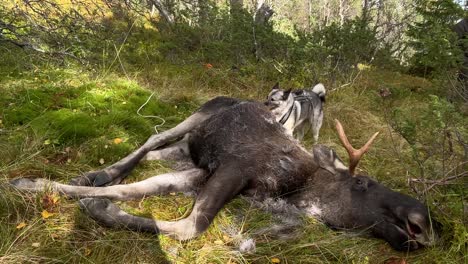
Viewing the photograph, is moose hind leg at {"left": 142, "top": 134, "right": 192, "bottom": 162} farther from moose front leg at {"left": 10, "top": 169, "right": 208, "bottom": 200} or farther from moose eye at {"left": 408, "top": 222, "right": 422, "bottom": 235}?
moose eye at {"left": 408, "top": 222, "right": 422, "bottom": 235}

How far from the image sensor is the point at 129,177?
3.90 metres

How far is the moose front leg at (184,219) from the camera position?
301 centimetres

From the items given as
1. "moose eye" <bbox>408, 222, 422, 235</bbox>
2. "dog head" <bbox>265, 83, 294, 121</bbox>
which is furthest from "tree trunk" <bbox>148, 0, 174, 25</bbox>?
"moose eye" <bbox>408, 222, 422, 235</bbox>

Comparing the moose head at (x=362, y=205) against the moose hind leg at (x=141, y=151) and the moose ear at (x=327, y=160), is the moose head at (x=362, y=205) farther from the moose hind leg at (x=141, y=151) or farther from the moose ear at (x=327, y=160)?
the moose hind leg at (x=141, y=151)

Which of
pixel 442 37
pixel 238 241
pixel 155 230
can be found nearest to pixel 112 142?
pixel 155 230

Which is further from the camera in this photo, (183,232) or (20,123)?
(20,123)

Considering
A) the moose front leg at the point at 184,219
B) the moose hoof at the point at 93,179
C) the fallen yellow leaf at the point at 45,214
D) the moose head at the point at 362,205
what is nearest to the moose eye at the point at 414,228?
the moose head at the point at 362,205

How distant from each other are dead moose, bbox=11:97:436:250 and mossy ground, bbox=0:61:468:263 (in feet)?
0.37

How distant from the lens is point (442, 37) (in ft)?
14.8

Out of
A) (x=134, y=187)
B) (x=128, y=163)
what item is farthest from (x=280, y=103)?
(x=134, y=187)

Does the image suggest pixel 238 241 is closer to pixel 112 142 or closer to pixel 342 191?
pixel 342 191

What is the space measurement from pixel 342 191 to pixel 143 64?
5.30 meters

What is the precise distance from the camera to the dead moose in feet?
10.1

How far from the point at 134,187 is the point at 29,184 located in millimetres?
819
